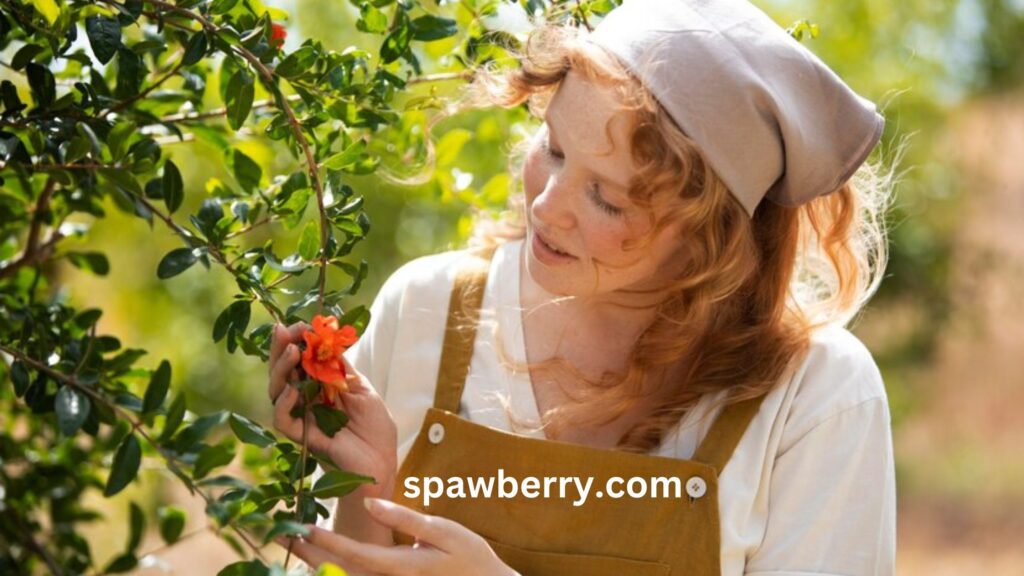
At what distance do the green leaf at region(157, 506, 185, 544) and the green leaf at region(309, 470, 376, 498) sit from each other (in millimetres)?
485

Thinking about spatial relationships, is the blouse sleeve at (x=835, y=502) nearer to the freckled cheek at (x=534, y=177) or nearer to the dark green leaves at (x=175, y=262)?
the freckled cheek at (x=534, y=177)

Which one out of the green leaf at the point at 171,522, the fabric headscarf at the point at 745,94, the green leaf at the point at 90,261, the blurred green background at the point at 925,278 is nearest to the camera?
the fabric headscarf at the point at 745,94

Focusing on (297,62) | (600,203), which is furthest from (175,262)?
(600,203)

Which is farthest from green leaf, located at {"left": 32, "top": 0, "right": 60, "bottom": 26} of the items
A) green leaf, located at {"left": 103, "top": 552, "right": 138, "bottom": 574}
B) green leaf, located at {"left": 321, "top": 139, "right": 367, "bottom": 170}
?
green leaf, located at {"left": 103, "top": 552, "right": 138, "bottom": 574}

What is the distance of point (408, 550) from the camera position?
128 cm

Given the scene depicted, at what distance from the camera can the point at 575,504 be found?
4.98 feet

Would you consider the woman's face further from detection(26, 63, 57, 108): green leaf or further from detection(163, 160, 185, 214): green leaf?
detection(26, 63, 57, 108): green leaf

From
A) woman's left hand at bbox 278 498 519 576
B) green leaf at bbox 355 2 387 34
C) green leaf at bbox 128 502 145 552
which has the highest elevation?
green leaf at bbox 355 2 387 34

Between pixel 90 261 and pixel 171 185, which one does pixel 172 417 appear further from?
pixel 90 261

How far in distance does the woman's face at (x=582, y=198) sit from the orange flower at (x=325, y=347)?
29 centimetres

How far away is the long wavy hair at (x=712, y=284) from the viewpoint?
1.45m

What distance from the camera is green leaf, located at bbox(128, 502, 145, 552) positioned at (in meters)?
1.64

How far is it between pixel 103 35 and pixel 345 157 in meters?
0.25

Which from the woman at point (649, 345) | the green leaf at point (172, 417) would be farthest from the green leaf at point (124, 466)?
the woman at point (649, 345)
